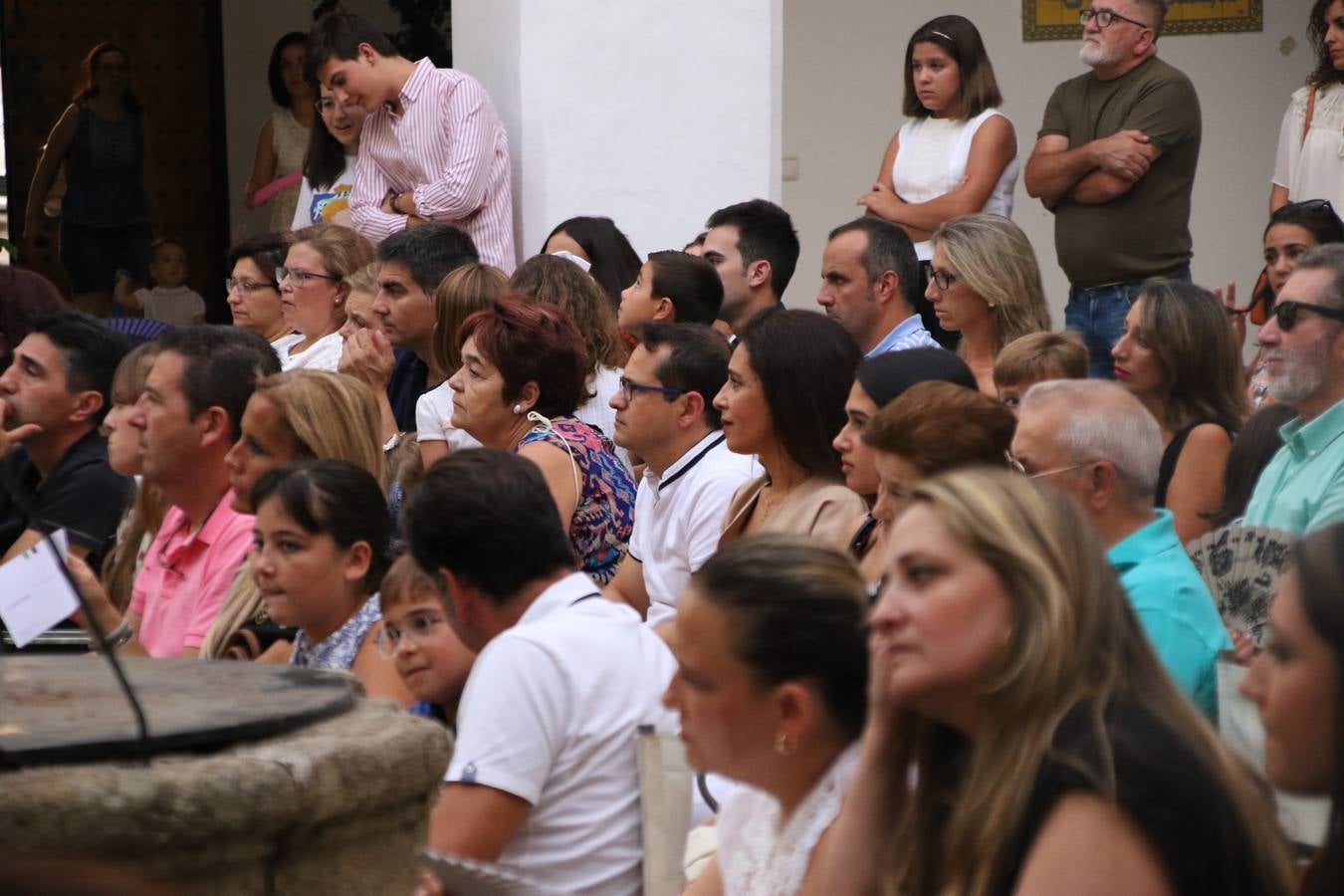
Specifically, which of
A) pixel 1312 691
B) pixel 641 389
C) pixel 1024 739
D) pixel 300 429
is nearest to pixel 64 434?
pixel 300 429

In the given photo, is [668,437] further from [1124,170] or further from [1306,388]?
[1124,170]

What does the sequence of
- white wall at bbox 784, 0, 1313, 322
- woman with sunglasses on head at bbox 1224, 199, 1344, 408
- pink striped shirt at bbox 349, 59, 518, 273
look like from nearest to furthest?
woman with sunglasses on head at bbox 1224, 199, 1344, 408 < pink striped shirt at bbox 349, 59, 518, 273 < white wall at bbox 784, 0, 1313, 322

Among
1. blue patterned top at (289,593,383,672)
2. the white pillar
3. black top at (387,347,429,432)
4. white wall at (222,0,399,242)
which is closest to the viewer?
blue patterned top at (289,593,383,672)

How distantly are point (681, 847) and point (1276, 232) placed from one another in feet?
13.0

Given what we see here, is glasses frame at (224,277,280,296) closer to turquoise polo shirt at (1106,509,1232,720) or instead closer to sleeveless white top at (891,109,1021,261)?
sleeveless white top at (891,109,1021,261)

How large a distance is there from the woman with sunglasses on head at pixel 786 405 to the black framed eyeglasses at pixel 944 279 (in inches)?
53.6

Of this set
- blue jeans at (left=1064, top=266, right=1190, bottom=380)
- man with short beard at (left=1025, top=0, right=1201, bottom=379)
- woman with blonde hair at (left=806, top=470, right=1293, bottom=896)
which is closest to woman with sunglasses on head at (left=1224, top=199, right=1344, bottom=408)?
blue jeans at (left=1064, top=266, right=1190, bottom=380)

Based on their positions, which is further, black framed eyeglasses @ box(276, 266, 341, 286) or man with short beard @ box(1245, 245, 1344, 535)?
black framed eyeglasses @ box(276, 266, 341, 286)

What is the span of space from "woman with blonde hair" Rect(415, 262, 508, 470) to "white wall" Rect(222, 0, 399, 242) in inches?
268

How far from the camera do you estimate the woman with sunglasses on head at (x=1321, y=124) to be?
24.9 feet

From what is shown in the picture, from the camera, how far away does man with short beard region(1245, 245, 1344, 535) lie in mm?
4535

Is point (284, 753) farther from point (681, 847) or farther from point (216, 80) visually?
point (216, 80)

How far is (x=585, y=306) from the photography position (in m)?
6.39

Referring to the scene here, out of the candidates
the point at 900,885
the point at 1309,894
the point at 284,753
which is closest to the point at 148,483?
the point at 284,753
